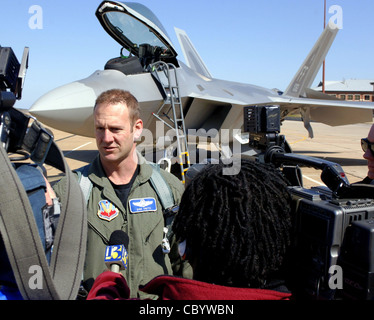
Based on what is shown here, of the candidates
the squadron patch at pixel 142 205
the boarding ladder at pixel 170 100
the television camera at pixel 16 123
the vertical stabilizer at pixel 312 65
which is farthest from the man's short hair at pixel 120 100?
the vertical stabilizer at pixel 312 65

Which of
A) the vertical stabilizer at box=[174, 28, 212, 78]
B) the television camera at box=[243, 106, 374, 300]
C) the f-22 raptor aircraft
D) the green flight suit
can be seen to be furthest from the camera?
the vertical stabilizer at box=[174, 28, 212, 78]

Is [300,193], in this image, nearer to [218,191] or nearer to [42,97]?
[218,191]

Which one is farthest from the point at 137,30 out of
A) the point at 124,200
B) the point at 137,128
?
the point at 124,200

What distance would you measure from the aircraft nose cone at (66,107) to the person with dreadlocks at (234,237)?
5899 mm

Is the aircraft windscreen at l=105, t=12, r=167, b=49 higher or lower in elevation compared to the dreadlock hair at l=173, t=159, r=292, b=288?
higher

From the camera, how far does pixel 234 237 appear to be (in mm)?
1088

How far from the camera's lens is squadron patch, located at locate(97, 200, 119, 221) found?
6.36 ft

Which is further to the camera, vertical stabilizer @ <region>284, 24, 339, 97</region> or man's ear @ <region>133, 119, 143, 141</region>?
vertical stabilizer @ <region>284, 24, 339, 97</region>

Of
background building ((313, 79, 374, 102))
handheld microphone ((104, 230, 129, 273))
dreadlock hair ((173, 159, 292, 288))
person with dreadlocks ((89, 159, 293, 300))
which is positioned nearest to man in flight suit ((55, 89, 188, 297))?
handheld microphone ((104, 230, 129, 273))

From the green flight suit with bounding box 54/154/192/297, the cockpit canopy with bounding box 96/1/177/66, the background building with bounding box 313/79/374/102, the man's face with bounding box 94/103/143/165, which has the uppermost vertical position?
the background building with bounding box 313/79/374/102

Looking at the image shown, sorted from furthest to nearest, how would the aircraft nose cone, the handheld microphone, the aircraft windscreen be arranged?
the aircraft windscreen < the aircraft nose cone < the handheld microphone

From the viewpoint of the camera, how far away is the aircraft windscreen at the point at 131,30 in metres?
7.08

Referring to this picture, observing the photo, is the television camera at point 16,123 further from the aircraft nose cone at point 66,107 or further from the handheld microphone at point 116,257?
the aircraft nose cone at point 66,107

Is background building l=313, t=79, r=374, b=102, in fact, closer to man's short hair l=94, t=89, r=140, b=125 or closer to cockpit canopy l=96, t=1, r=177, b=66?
cockpit canopy l=96, t=1, r=177, b=66
